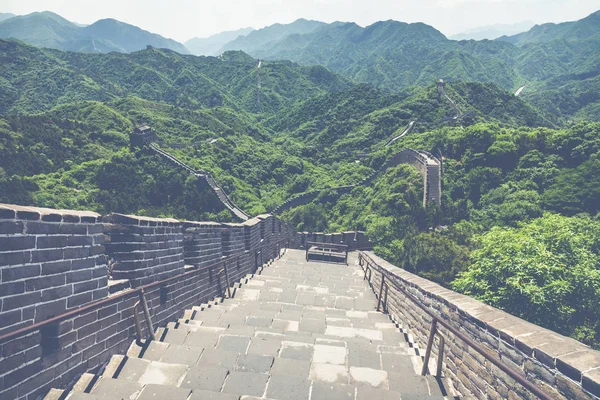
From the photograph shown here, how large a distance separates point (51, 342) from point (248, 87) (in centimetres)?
12651

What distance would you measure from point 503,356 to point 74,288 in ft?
12.8

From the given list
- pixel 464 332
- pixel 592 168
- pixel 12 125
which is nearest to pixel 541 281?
pixel 464 332

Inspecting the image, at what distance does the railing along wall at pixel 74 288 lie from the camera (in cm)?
282

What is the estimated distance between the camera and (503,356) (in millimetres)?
3311

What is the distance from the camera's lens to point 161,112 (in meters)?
78.8

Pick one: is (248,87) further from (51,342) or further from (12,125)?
(51,342)

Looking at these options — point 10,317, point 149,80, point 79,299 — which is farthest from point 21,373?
point 149,80

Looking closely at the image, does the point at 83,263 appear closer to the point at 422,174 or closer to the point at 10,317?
the point at 10,317

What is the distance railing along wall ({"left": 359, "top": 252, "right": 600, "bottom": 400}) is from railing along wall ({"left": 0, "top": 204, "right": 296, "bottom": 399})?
10.9ft

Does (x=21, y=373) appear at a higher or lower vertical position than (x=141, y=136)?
lower

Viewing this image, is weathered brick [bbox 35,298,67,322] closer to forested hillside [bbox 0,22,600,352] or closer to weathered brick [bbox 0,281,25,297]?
weathered brick [bbox 0,281,25,297]

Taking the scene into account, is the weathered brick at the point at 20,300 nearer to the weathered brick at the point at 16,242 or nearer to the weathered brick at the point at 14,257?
the weathered brick at the point at 14,257

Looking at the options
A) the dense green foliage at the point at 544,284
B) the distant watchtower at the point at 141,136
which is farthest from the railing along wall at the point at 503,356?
the distant watchtower at the point at 141,136

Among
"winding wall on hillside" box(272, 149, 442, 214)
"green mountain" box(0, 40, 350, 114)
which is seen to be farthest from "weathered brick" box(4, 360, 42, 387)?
Result: "green mountain" box(0, 40, 350, 114)
